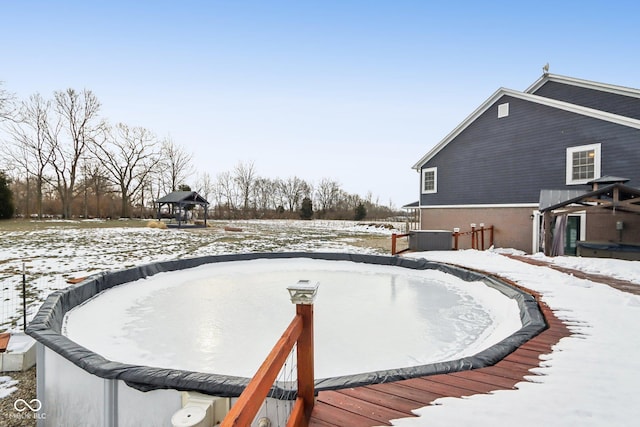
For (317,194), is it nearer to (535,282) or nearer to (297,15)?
(297,15)

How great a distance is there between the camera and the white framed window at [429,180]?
12.0 meters

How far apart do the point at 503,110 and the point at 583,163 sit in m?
3.01

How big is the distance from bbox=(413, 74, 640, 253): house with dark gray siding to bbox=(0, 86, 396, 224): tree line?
22.3 m

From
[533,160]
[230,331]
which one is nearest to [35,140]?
[230,331]

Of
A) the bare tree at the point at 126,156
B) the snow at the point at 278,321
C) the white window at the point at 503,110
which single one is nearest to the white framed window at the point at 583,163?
the white window at the point at 503,110

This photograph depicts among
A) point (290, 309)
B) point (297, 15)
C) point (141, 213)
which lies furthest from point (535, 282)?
point (141, 213)

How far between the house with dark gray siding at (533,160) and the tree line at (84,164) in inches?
877

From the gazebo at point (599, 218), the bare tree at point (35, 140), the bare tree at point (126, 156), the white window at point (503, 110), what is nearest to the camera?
the gazebo at point (599, 218)

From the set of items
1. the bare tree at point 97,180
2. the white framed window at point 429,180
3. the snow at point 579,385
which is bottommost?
the snow at point 579,385

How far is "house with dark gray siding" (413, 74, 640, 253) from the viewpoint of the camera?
7.95 m

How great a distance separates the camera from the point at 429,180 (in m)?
12.3

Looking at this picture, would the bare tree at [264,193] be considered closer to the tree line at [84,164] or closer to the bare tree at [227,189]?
the bare tree at [227,189]

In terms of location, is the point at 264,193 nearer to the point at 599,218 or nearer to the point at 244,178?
the point at 244,178

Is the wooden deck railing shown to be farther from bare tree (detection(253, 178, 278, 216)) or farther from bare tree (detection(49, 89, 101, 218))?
bare tree (detection(253, 178, 278, 216))
